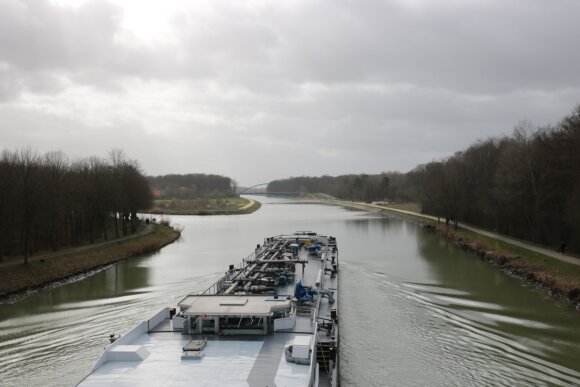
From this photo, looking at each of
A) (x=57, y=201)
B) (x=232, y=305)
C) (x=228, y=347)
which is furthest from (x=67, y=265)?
(x=228, y=347)

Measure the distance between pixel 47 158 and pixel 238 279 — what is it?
50431mm

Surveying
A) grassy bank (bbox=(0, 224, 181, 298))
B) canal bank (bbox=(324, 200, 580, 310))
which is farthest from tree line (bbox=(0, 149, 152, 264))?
canal bank (bbox=(324, 200, 580, 310))

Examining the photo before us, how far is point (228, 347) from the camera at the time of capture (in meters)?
17.7

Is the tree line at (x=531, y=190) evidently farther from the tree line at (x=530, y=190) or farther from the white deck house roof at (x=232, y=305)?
the white deck house roof at (x=232, y=305)

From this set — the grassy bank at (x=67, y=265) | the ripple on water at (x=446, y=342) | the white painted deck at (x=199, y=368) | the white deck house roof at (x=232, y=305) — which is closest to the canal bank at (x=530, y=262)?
the ripple on water at (x=446, y=342)

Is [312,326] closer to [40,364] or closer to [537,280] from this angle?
[40,364]

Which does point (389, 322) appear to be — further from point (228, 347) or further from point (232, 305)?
point (228, 347)

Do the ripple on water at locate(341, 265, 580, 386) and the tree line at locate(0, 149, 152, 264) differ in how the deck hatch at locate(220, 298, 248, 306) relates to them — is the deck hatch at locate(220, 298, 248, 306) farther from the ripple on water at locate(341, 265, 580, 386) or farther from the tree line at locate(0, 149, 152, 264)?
the tree line at locate(0, 149, 152, 264)

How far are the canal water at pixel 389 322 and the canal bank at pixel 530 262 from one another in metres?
1.23

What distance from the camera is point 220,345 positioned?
1792 cm

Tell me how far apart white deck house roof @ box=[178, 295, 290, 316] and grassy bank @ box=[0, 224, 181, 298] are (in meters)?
23.7

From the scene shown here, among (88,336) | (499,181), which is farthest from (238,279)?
(499,181)

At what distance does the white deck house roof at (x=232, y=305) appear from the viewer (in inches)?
749

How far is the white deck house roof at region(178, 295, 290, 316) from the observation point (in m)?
19.0
